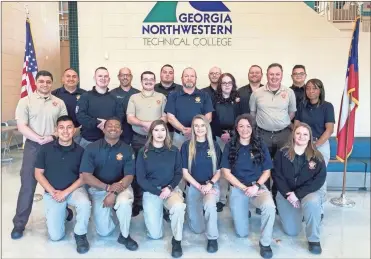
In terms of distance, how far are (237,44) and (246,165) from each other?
318 centimetres

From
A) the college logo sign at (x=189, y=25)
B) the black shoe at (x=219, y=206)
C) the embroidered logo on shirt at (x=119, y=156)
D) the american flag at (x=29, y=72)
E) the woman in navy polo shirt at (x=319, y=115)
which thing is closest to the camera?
the embroidered logo on shirt at (x=119, y=156)

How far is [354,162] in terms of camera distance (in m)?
4.62

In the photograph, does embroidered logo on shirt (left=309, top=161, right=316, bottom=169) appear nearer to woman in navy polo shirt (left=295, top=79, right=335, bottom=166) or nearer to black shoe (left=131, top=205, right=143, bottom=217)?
woman in navy polo shirt (left=295, top=79, right=335, bottom=166)

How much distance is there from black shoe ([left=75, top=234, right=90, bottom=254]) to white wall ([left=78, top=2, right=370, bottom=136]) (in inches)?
136

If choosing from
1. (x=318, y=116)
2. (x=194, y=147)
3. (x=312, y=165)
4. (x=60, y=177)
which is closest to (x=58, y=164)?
(x=60, y=177)

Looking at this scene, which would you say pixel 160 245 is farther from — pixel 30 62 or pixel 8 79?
pixel 8 79

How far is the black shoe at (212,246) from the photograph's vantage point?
9.30 feet

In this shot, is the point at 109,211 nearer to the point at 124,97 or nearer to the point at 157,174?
the point at 157,174

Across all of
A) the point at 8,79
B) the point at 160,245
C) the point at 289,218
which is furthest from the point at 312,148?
the point at 8,79

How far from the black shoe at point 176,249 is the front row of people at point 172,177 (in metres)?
0.20

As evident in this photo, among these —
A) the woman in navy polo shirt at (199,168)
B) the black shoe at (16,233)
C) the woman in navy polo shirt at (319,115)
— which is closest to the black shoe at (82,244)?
the black shoe at (16,233)

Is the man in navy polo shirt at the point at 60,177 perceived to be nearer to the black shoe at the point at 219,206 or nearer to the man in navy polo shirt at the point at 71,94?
the man in navy polo shirt at the point at 71,94

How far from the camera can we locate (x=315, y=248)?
9.28ft

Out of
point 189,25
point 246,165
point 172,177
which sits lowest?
point 172,177
